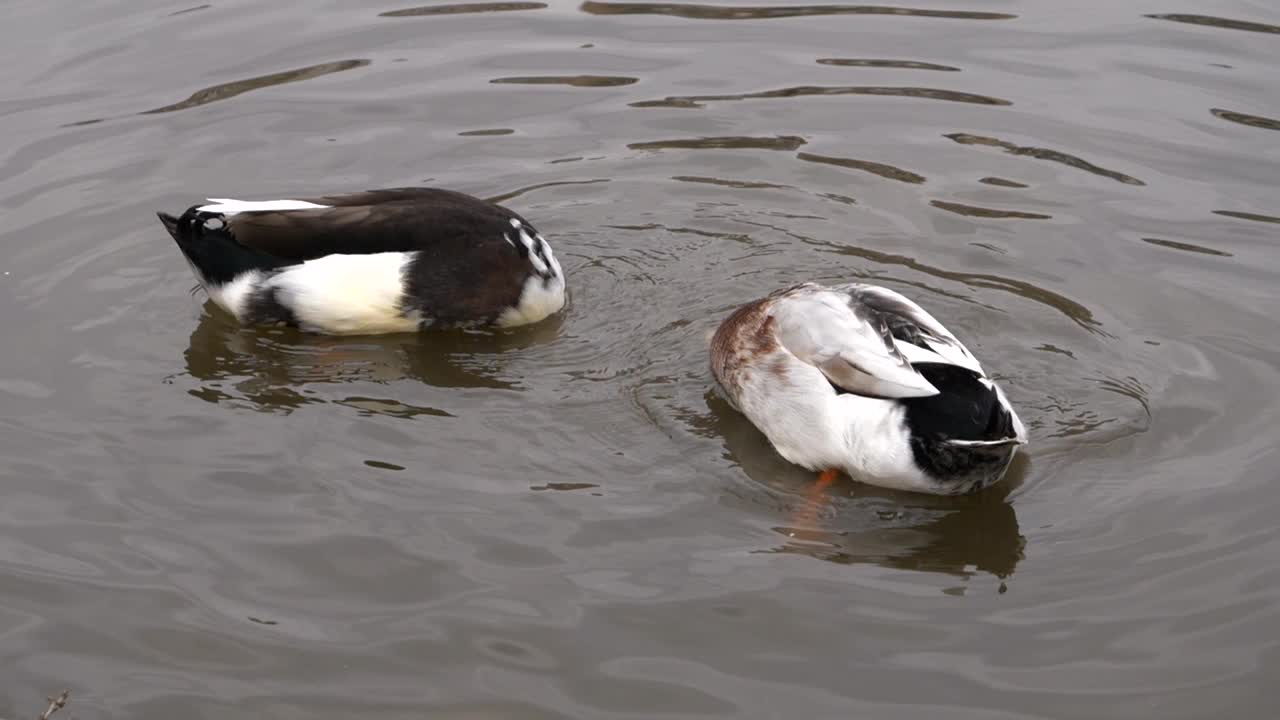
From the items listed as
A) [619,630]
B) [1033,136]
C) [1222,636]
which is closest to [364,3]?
[1033,136]

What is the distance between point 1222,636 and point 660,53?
5733 mm

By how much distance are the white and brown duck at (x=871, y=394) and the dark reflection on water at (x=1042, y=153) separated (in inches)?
104

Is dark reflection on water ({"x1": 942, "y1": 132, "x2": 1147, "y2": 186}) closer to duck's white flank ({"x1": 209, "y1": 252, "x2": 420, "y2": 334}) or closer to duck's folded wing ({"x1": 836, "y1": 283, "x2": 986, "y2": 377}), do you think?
duck's folded wing ({"x1": 836, "y1": 283, "x2": 986, "y2": 377})

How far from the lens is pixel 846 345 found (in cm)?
545

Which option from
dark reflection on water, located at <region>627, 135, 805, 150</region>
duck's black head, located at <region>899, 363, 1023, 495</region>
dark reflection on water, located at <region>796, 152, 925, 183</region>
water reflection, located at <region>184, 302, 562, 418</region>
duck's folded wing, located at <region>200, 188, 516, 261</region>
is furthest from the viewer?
dark reflection on water, located at <region>627, 135, 805, 150</region>

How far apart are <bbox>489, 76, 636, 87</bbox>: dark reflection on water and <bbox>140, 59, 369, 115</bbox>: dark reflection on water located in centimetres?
96

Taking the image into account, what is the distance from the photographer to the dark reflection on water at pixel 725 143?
8305 mm

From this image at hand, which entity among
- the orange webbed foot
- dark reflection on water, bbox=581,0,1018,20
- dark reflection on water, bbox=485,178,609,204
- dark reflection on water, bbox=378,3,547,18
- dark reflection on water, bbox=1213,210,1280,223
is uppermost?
dark reflection on water, bbox=378,3,547,18

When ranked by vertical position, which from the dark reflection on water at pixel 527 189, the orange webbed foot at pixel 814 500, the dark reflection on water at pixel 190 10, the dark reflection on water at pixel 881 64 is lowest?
the orange webbed foot at pixel 814 500

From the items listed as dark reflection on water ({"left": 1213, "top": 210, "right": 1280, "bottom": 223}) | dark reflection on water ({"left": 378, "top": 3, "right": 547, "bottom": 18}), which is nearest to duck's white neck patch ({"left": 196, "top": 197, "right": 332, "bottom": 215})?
dark reflection on water ({"left": 378, "top": 3, "right": 547, "bottom": 18})

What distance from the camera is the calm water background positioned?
15.1ft

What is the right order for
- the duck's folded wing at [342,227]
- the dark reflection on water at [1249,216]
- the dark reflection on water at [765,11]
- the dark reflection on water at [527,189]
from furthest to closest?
1. the dark reflection on water at [765,11]
2. the dark reflection on water at [527,189]
3. the dark reflection on water at [1249,216]
4. the duck's folded wing at [342,227]

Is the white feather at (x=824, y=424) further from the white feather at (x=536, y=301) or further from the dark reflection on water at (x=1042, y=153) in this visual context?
the dark reflection on water at (x=1042, y=153)

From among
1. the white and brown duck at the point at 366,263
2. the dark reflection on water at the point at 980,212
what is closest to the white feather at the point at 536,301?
the white and brown duck at the point at 366,263
